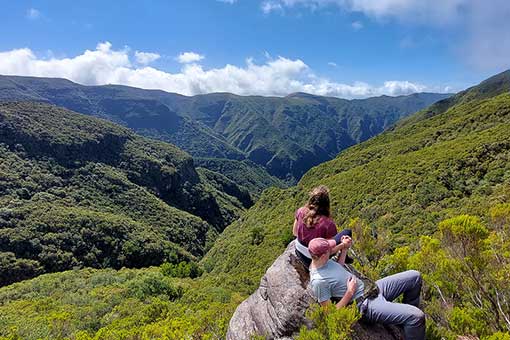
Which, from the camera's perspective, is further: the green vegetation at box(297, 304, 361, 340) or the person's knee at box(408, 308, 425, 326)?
the person's knee at box(408, 308, 425, 326)

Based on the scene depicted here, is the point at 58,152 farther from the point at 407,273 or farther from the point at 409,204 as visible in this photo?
the point at 407,273

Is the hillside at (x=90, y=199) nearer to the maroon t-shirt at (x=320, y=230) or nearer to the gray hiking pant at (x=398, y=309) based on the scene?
the maroon t-shirt at (x=320, y=230)

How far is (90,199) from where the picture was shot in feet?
404

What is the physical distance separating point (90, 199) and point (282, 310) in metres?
129

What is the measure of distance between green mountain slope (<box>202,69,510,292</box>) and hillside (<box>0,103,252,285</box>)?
A: 106ft

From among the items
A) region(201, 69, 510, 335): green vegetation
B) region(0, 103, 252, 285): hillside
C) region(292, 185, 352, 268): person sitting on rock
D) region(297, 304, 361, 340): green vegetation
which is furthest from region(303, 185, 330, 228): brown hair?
region(0, 103, 252, 285): hillside

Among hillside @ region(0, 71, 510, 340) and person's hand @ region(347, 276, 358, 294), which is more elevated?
person's hand @ region(347, 276, 358, 294)

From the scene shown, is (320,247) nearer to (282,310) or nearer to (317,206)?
(317,206)

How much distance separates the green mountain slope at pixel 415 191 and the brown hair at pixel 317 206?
28211mm

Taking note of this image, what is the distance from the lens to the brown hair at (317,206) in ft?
23.8

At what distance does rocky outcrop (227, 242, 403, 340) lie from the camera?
6.98 meters

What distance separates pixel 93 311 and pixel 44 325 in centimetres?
825

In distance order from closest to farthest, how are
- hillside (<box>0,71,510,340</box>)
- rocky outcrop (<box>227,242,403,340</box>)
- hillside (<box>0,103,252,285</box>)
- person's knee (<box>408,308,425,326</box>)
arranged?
person's knee (<box>408,308,425,326</box>) < rocky outcrop (<box>227,242,403,340</box>) < hillside (<box>0,71,510,340</box>) < hillside (<box>0,103,252,285</box>)

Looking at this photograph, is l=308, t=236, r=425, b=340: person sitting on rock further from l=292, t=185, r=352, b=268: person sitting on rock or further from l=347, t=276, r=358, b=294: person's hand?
l=292, t=185, r=352, b=268: person sitting on rock
